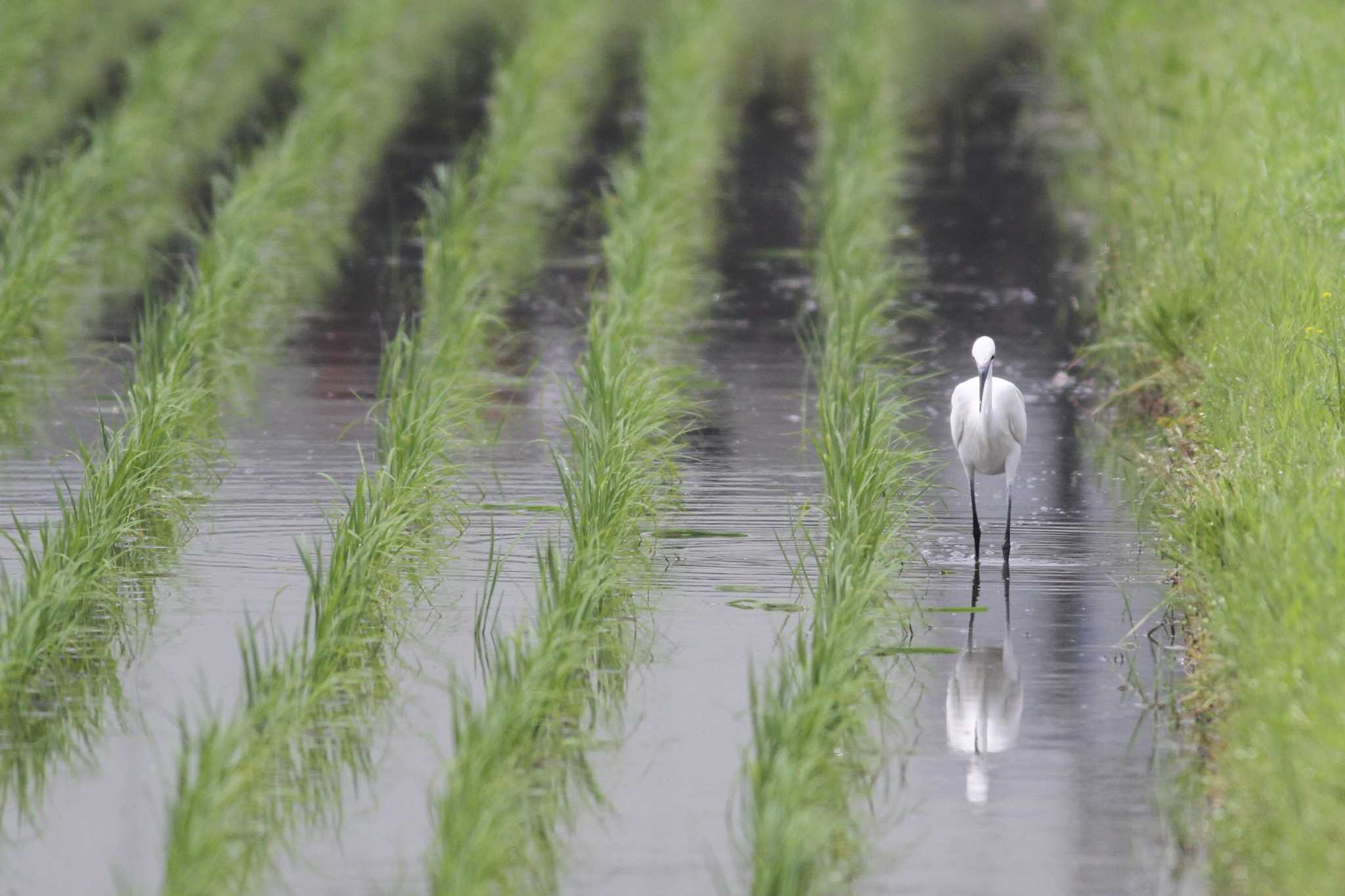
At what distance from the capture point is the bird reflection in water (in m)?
6.32

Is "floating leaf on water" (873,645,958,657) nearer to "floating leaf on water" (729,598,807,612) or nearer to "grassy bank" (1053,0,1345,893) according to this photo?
"floating leaf on water" (729,598,807,612)

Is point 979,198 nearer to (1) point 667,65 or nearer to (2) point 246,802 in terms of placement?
(1) point 667,65

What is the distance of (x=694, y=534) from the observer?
8586 millimetres

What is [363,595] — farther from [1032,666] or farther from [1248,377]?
[1248,377]

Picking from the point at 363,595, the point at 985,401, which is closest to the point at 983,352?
the point at 985,401

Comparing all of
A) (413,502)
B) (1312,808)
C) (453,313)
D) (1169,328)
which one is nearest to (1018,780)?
(1312,808)

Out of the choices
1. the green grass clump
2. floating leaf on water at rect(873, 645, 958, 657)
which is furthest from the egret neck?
the green grass clump

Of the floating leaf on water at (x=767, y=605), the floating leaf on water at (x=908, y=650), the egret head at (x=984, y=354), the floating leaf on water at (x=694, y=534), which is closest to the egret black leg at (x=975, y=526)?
the egret head at (x=984, y=354)

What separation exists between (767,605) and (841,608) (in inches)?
39.9

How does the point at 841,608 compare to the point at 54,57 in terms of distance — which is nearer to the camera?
the point at 841,608

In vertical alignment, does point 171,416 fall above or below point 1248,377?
below

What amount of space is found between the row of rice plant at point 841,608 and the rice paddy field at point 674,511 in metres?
0.02

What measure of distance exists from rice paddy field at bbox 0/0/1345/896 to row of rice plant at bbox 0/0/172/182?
0.44 meters

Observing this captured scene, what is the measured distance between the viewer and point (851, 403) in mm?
9078
